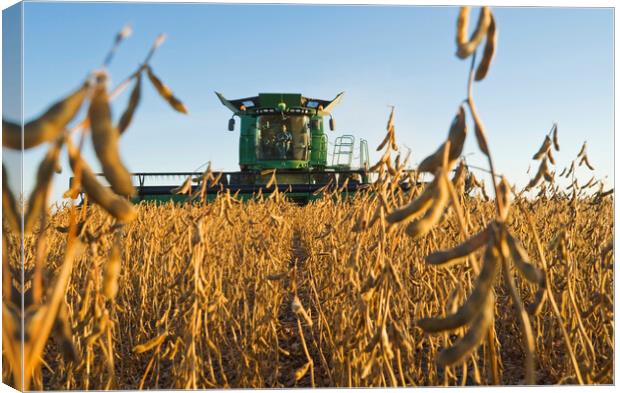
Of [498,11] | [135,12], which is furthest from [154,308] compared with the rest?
[498,11]

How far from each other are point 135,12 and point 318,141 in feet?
28.4

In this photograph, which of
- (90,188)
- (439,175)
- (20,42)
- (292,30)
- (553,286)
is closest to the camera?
(90,188)

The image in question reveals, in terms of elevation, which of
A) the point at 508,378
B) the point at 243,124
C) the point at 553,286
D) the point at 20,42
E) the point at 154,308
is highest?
the point at 243,124

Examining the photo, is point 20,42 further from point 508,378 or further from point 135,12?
point 508,378

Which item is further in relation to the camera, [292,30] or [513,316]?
[513,316]

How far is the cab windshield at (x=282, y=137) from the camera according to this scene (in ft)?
32.0

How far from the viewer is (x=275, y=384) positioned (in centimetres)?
201

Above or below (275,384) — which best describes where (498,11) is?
above

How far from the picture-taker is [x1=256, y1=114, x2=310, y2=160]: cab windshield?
32.0 ft

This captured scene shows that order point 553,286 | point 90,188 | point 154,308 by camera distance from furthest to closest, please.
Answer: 1. point 154,308
2. point 553,286
3. point 90,188

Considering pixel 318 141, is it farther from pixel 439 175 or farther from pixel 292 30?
pixel 439 175

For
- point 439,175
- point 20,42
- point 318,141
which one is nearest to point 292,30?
point 20,42

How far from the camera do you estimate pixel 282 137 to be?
32.6 feet

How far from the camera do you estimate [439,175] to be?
0.69 meters
